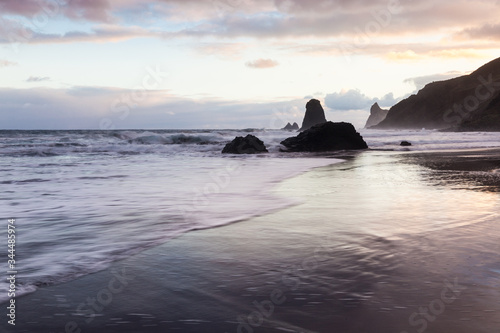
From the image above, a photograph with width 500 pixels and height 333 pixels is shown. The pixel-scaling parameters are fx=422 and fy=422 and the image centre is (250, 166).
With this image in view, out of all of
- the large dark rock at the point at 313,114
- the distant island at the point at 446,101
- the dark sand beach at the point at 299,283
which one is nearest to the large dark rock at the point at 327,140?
the dark sand beach at the point at 299,283

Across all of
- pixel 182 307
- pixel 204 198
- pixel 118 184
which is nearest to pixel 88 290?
pixel 182 307

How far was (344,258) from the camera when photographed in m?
3.78

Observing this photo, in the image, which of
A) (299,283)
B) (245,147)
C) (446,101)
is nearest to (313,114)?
(446,101)

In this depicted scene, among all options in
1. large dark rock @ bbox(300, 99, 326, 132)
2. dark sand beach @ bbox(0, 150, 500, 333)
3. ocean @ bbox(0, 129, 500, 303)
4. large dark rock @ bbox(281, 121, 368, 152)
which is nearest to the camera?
dark sand beach @ bbox(0, 150, 500, 333)

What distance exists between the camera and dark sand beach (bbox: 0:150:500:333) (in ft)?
8.21

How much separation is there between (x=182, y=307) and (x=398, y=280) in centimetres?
162

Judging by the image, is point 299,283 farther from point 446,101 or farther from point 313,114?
point 446,101

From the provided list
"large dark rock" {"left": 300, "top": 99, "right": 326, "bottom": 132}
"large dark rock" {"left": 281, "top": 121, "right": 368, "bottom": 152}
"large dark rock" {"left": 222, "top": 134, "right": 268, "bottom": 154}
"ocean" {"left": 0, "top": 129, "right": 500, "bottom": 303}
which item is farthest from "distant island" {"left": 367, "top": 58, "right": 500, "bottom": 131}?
"ocean" {"left": 0, "top": 129, "right": 500, "bottom": 303}

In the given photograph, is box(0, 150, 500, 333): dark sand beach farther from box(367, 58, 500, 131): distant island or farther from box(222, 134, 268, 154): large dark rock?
box(367, 58, 500, 131): distant island

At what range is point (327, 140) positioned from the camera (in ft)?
95.3

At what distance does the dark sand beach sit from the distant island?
118m

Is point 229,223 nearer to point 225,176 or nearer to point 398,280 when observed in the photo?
point 398,280

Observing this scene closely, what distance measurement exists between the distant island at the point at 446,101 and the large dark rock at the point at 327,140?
92.3m

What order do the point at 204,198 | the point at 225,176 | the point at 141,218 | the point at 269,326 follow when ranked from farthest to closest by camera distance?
the point at 225,176
the point at 204,198
the point at 141,218
the point at 269,326
